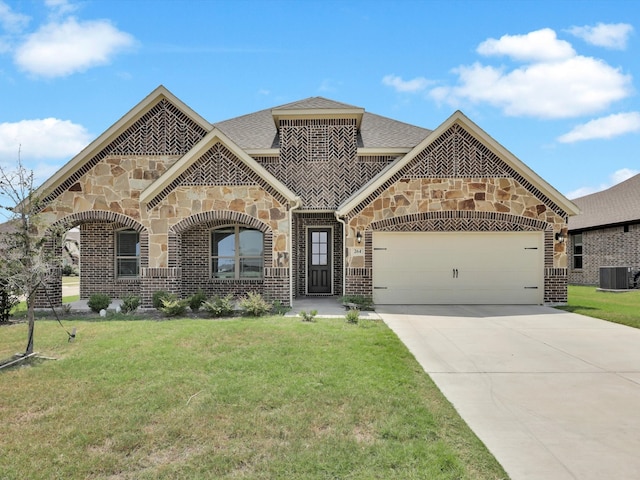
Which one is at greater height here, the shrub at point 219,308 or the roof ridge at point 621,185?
the roof ridge at point 621,185

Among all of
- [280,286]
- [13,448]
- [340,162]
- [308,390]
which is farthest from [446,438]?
[340,162]

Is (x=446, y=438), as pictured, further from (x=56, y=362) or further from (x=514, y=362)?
(x=56, y=362)

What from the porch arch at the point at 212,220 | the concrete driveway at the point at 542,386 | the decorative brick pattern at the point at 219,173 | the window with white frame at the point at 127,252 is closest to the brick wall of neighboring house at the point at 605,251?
the concrete driveway at the point at 542,386

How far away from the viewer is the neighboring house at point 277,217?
42.7 ft

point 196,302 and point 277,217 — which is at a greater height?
point 277,217

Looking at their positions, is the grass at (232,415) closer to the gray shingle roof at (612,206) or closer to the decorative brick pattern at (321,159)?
the decorative brick pattern at (321,159)

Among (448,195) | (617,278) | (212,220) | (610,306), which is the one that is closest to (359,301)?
(448,195)

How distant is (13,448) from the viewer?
4.31 metres

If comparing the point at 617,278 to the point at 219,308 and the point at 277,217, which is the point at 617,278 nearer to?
the point at 277,217

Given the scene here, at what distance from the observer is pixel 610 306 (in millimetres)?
14164

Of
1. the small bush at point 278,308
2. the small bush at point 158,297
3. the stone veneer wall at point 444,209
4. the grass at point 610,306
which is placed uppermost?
the stone veneer wall at point 444,209

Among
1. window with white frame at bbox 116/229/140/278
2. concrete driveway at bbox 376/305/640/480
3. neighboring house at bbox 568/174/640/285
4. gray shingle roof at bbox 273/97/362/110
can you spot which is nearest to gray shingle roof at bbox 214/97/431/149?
gray shingle roof at bbox 273/97/362/110

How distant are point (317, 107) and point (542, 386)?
12612 mm

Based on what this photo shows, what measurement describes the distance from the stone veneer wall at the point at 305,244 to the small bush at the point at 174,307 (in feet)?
16.5
